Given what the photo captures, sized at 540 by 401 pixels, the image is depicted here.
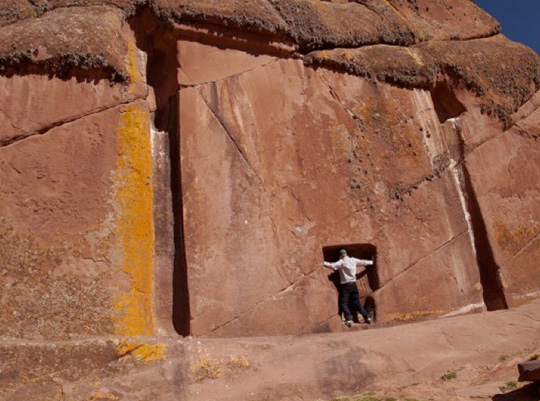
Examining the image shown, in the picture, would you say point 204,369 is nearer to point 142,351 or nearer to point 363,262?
point 142,351

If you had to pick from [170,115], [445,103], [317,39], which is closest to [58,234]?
[170,115]

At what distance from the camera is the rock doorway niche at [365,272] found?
8.20m

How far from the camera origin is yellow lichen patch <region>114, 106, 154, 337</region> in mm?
6703

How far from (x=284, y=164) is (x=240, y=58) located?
4.95 ft

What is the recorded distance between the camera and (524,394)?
5707 mm

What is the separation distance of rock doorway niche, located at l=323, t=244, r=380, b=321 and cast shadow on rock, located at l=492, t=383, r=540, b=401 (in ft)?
8.14

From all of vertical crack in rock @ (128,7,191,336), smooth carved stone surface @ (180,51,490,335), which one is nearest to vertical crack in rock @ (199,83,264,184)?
smooth carved stone surface @ (180,51,490,335)

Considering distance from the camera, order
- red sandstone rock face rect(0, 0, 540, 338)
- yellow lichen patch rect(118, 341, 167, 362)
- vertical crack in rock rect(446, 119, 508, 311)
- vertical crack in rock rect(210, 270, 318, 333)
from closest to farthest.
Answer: yellow lichen patch rect(118, 341, 167, 362) < red sandstone rock face rect(0, 0, 540, 338) < vertical crack in rock rect(210, 270, 318, 333) < vertical crack in rock rect(446, 119, 508, 311)

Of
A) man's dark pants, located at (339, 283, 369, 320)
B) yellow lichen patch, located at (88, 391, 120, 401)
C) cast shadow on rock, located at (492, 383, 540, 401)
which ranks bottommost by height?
cast shadow on rock, located at (492, 383, 540, 401)

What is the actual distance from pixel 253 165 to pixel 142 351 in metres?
2.74

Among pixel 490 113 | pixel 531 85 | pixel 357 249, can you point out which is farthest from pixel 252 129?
pixel 531 85

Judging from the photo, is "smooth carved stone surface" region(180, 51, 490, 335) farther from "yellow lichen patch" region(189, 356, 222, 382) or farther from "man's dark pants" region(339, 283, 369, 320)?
"yellow lichen patch" region(189, 356, 222, 382)

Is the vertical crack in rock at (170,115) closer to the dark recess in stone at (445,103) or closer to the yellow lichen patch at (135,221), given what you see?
the yellow lichen patch at (135,221)

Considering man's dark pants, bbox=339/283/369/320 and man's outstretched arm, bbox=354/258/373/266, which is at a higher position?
man's outstretched arm, bbox=354/258/373/266
